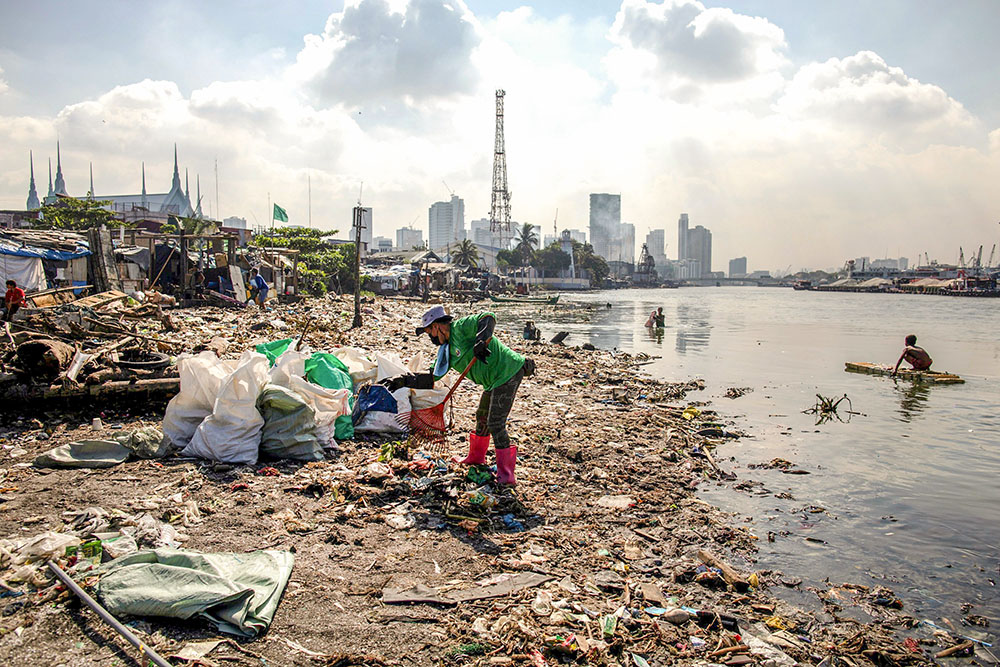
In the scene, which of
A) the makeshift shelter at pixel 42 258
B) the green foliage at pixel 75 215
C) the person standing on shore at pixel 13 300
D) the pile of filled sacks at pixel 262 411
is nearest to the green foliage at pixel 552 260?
the green foliage at pixel 75 215

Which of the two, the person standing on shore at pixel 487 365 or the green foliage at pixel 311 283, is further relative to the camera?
the green foliage at pixel 311 283

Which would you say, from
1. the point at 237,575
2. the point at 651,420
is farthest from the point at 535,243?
the point at 237,575

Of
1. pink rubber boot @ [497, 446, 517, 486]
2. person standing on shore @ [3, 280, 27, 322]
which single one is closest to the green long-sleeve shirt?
pink rubber boot @ [497, 446, 517, 486]

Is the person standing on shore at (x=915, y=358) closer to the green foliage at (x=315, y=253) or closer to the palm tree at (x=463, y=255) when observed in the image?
the green foliage at (x=315, y=253)

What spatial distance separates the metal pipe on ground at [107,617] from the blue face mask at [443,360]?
2757 millimetres

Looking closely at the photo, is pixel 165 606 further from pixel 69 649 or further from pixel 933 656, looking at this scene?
pixel 933 656

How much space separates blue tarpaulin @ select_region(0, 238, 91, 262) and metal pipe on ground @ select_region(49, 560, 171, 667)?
1544 cm

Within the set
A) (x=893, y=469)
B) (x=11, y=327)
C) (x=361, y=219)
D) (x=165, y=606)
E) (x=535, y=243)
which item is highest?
(x=535, y=243)

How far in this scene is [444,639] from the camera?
2943mm

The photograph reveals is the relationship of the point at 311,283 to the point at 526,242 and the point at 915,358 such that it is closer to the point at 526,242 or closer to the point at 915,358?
the point at 915,358

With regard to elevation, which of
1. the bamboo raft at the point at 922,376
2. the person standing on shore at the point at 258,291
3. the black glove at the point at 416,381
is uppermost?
the person standing on shore at the point at 258,291

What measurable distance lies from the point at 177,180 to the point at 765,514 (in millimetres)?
102592

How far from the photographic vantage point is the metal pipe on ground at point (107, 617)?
2390 millimetres

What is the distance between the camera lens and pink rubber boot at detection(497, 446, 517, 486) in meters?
5.05
